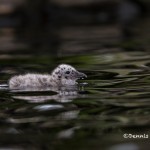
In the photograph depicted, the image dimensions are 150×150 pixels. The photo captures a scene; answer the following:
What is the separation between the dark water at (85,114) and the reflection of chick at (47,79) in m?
0.17

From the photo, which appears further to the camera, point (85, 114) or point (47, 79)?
point (47, 79)

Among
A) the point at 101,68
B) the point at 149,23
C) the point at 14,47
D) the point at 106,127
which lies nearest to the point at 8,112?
the point at 106,127

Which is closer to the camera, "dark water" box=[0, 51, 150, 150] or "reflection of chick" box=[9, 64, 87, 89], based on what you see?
"dark water" box=[0, 51, 150, 150]

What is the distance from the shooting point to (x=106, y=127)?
7.38 m

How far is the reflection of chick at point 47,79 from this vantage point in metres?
9.95

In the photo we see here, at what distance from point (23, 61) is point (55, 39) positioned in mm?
6812

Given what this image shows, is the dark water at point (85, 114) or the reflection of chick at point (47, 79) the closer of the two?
the dark water at point (85, 114)

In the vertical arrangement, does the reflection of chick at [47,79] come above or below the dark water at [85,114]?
above

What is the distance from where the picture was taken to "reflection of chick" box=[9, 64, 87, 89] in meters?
9.95

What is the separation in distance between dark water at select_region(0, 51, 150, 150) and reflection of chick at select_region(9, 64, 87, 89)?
0.57ft

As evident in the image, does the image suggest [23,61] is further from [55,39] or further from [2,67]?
[55,39]

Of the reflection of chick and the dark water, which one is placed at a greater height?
the reflection of chick

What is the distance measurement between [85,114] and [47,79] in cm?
208

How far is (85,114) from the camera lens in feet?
26.8
